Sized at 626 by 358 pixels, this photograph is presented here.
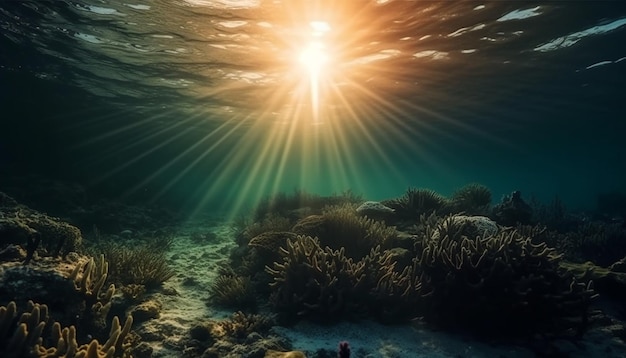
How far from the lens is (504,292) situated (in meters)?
5.70

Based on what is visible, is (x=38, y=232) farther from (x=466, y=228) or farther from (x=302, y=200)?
(x=302, y=200)

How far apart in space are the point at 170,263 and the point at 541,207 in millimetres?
18852

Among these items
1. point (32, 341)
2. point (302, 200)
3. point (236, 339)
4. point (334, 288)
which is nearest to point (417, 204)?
→ point (302, 200)

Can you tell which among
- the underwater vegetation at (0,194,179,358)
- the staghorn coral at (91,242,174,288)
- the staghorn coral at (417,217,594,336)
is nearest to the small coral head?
the underwater vegetation at (0,194,179,358)

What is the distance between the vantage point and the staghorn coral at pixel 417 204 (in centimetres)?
1223

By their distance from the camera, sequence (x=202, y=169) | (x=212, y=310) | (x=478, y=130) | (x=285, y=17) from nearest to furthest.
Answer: (x=212, y=310)
(x=285, y=17)
(x=478, y=130)
(x=202, y=169)

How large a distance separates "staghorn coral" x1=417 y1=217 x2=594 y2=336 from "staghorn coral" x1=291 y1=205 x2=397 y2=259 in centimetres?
261

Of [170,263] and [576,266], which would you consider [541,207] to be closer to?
[576,266]

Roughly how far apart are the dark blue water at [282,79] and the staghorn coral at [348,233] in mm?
6517

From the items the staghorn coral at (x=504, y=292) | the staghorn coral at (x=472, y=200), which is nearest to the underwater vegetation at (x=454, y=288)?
the staghorn coral at (x=504, y=292)

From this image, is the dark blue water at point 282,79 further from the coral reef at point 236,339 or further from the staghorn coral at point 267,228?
the coral reef at point 236,339

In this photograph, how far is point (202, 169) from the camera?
62469mm

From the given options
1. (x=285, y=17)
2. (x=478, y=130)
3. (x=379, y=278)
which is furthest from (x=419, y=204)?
(x=478, y=130)

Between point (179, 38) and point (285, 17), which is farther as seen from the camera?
point (179, 38)
